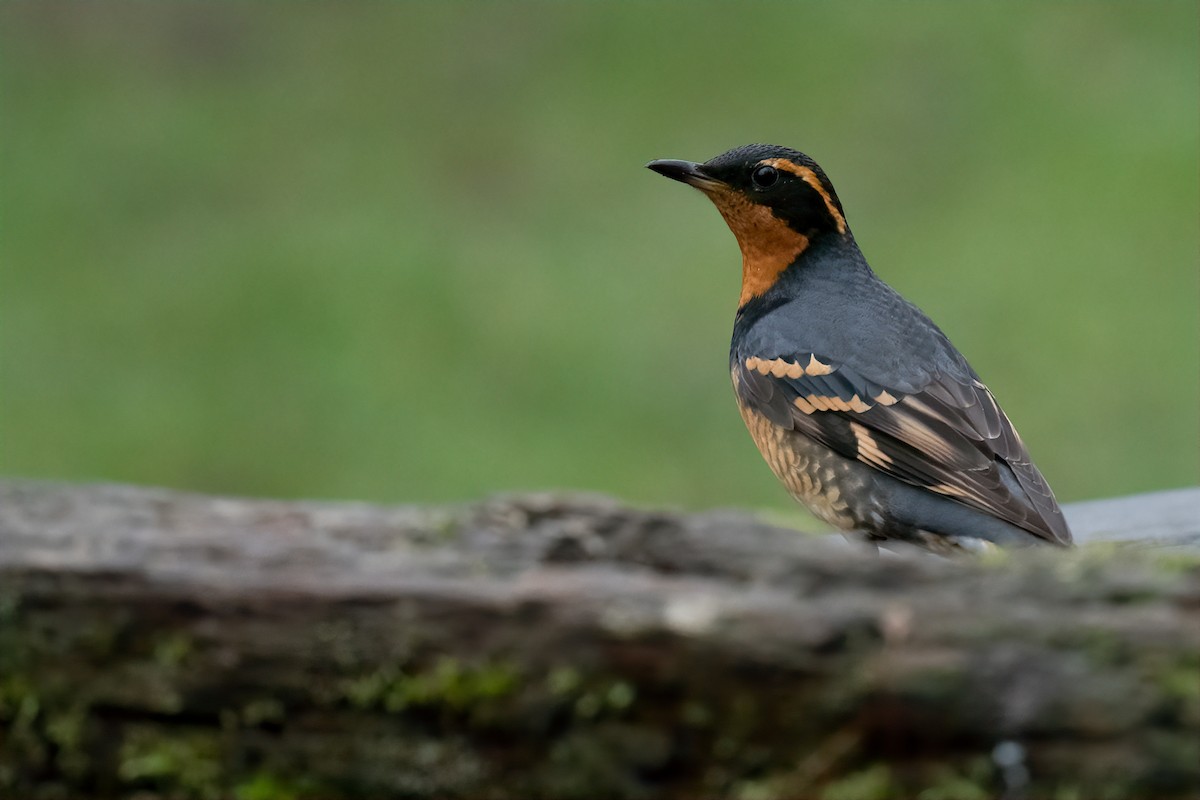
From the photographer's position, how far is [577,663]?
3068 millimetres

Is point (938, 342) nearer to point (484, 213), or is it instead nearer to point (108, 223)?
point (484, 213)

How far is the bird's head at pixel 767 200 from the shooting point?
6828 mm

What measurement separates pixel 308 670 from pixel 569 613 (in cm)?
54

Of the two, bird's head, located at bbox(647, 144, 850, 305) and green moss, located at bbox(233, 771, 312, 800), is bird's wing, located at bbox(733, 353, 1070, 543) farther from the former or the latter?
green moss, located at bbox(233, 771, 312, 800)

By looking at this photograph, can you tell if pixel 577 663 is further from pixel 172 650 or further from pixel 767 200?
pixel 767 200

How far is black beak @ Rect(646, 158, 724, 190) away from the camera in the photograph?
22.3 ft

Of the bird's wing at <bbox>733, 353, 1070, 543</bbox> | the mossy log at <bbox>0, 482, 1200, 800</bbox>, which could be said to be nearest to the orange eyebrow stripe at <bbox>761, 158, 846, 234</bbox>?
the bird's wing at <bbox>733, 353, 1070, 543</bbox>

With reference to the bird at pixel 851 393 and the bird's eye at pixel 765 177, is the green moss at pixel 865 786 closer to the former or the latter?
the bird at pixel 851 393

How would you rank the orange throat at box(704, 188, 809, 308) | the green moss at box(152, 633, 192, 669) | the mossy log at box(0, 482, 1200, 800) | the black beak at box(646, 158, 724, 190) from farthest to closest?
the orange throat at box(704, 188, 809, 308), the black beak at box(646, 158, 724, 190), the green moss at box(152, 633, 192, 669), the mossy log at box(0, 482, 1200, 800)

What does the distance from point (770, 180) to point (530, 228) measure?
7.68m

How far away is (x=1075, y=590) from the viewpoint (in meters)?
3.06

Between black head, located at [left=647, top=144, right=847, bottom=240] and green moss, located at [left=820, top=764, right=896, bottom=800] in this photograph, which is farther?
black head, located at [left=647, top=144, right=847, bottom=240]

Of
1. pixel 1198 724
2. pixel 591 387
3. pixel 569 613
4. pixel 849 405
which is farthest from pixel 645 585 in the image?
pixel 591 387

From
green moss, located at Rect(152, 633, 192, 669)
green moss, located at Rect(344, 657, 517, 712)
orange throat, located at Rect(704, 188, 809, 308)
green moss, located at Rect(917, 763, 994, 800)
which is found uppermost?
orange throat, located at Rect(704, 188, 809, 308)
